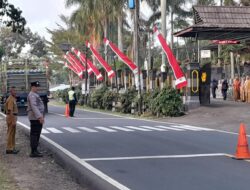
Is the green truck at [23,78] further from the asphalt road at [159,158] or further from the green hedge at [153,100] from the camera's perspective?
the asphalt road at [159,158]

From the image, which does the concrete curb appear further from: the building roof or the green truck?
the green truck

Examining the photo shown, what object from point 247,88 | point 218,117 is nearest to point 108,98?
point 247,88

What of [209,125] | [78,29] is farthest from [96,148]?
[78,29]

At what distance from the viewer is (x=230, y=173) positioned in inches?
423

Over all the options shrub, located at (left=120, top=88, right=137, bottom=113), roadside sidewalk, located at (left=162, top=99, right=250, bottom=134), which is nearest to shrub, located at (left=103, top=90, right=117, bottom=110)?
shrub, located at (left=120, top=88, right=137, bottom=113)

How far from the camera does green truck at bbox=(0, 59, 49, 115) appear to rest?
1389 inches

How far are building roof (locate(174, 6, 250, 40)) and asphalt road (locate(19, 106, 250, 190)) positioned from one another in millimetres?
12380

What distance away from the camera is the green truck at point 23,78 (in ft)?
116

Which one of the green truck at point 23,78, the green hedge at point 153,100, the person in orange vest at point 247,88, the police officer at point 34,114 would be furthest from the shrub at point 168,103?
the police officer at point 34,114

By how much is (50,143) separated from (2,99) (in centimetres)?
2204

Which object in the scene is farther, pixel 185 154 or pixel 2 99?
pixel 2 99

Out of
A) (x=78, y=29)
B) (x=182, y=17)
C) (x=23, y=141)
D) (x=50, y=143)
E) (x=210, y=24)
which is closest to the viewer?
(x=50, y=143)

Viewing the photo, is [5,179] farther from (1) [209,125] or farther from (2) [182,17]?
(2) [182,17]

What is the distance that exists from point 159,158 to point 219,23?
21.0 meters
